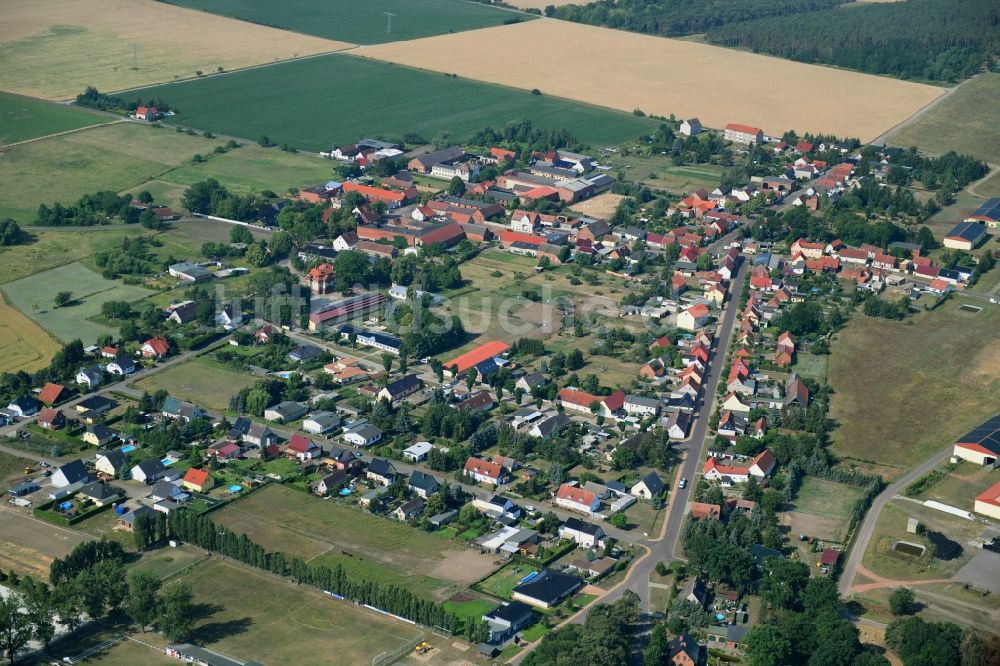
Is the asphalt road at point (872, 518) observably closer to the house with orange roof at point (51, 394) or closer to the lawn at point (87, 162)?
the house with orange roof at point (51, 394)

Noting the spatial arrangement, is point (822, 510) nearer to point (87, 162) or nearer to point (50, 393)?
point (50, 393)

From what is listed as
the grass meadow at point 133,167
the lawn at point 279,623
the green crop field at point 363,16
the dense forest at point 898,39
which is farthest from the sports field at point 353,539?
the dense forest at point 898,39

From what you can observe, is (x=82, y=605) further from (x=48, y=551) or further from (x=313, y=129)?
(x=313, y=129)

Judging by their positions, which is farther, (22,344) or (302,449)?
(22,344)

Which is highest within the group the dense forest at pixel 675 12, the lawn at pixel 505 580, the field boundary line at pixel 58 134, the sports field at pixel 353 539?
the dense forest at pixel 675 12

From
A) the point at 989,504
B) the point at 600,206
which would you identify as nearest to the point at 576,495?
the point at 989,504

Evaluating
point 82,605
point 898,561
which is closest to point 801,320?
point 898,561
